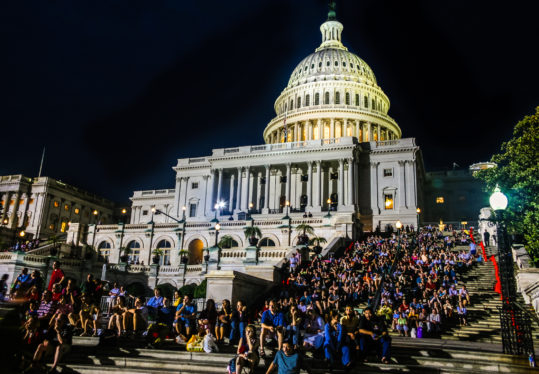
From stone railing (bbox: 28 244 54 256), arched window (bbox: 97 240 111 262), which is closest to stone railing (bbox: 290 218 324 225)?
arched window (bbox: 97 240 111 262)

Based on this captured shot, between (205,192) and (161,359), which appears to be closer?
(161,359)

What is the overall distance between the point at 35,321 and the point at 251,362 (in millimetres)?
6130

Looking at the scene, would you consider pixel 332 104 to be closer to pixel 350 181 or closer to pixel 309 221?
pixel 350 181

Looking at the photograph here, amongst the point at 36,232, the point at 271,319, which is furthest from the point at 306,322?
the point at 36,232

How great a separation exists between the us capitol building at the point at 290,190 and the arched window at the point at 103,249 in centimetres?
13

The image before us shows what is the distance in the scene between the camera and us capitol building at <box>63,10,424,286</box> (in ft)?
145

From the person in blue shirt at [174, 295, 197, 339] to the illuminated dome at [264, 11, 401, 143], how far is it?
204 feet

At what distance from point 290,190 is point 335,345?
171 ft

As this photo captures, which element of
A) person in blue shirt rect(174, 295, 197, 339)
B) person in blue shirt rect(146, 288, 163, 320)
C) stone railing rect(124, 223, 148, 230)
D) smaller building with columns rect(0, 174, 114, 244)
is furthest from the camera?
smaller building with columns rect(0, 174, 114, 244)

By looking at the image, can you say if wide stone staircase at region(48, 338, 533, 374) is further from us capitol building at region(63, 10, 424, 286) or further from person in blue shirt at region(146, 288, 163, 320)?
us capitol building at region(63, 10, 424, 286)

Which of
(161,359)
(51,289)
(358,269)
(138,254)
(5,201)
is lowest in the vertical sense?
(161,359)

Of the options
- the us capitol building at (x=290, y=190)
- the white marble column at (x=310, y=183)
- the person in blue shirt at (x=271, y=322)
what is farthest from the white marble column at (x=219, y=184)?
the person in blue shirt at (x=271, y=322)

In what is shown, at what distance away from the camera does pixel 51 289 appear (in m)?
15.8

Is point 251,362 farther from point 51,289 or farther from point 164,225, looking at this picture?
point 164,225
